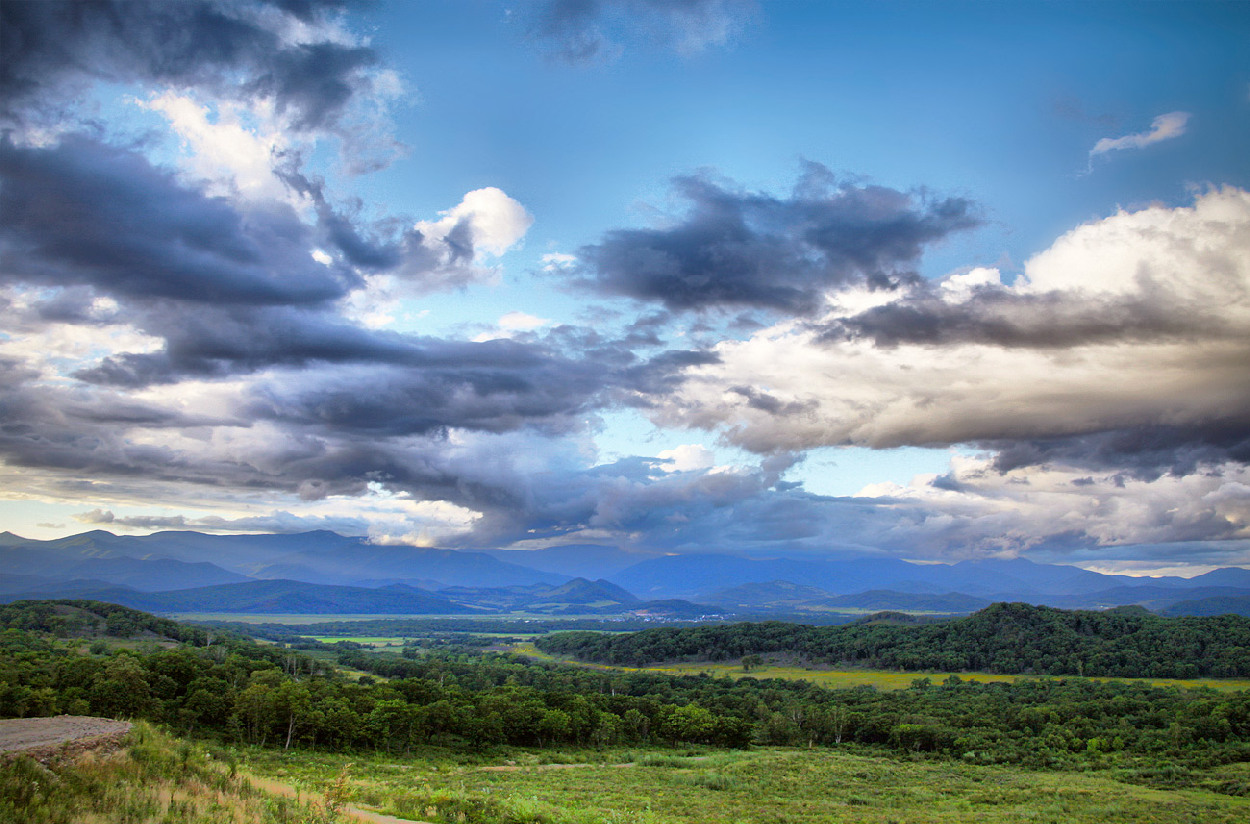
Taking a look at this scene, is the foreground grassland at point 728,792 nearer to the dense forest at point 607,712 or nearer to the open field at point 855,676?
the dense forest at point 607,712

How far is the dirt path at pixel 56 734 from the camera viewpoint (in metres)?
17.9

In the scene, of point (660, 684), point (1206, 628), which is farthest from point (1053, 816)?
point (1206, 628)

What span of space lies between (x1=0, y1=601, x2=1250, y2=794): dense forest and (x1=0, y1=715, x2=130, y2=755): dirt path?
27280 millimetres

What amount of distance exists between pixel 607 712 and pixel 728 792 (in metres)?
38.8

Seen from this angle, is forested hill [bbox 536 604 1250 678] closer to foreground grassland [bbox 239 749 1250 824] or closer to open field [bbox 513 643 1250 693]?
open field [bbox 513 643 1250 693]

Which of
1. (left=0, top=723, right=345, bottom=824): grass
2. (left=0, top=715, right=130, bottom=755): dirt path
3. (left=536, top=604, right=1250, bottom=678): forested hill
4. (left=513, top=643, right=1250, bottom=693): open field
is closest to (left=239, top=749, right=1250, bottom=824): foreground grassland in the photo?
(left=0, top=723, right=345, bottom=824): grass

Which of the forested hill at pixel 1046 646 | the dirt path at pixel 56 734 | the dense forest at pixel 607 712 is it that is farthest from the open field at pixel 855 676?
the dirt path at pixel 56 734

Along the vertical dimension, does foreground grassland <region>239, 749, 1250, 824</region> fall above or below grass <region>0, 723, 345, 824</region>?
below

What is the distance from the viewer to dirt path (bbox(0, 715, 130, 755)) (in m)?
17.9

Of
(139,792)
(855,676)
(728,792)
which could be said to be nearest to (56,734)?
(139,792)

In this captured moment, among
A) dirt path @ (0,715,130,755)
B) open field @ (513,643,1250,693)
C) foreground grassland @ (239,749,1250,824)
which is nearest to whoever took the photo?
dirt path @ (0,715,130,755)

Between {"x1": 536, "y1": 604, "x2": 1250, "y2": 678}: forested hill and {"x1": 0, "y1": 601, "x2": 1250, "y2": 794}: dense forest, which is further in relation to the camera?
{"x1": 536, "y1": 604, "x2": 1250, "y2": 678}: forested hill

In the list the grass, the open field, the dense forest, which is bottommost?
the open field

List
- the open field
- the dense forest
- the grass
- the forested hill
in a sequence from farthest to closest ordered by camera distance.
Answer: the forested hill < the open field < the dense forest < the grass
